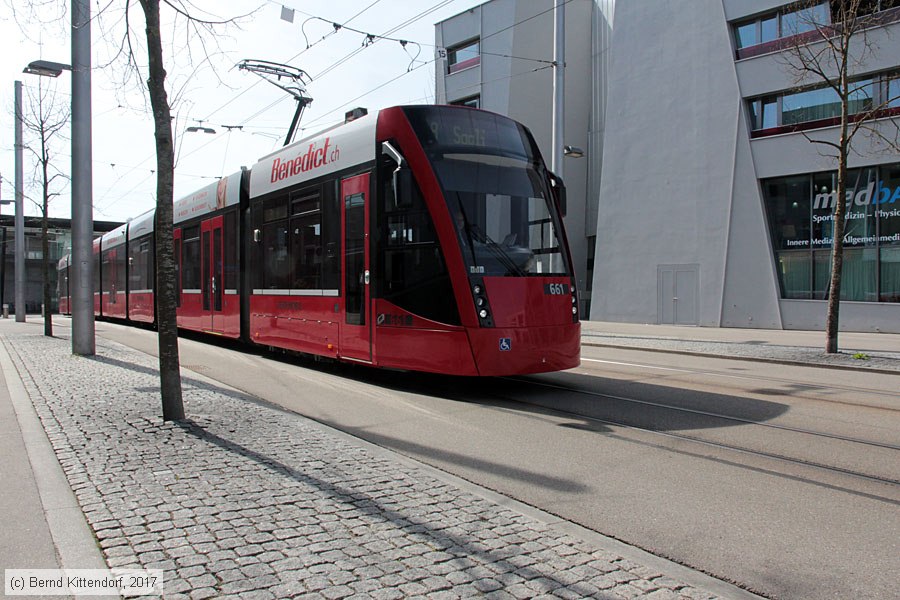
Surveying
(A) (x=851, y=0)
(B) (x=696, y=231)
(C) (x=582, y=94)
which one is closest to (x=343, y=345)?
(A) (x=851, y=0)

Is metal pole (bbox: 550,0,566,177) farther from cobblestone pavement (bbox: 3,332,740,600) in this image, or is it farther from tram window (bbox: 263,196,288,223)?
cobblestone pavement (bbox: 3,332,740,600)

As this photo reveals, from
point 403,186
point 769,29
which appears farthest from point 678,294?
point 403,186

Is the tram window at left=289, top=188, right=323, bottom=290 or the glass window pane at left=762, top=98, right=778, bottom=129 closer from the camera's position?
the tram window at left=289, top=188, right=323, bottom=290

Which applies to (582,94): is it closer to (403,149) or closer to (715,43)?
(715,43)

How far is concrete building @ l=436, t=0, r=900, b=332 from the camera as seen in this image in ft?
68.7

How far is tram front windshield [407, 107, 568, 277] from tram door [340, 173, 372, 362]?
1340 mm

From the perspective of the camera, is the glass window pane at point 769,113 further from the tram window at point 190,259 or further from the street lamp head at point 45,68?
the street lamp head at point 45,68

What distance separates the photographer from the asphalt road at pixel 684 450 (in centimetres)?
393

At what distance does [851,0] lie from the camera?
46.5 ft

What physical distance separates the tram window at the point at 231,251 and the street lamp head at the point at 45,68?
418 cm

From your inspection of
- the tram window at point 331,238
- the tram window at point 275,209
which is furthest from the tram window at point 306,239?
the tram window at point 275,209

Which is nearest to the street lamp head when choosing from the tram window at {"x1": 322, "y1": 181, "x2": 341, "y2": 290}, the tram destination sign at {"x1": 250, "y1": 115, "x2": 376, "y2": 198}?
the tram destination sign at {"x1": 250, "y1": 115, "x2": 376, "y2": 198}

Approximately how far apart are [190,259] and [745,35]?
19.2m

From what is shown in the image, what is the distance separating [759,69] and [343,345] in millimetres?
19373
